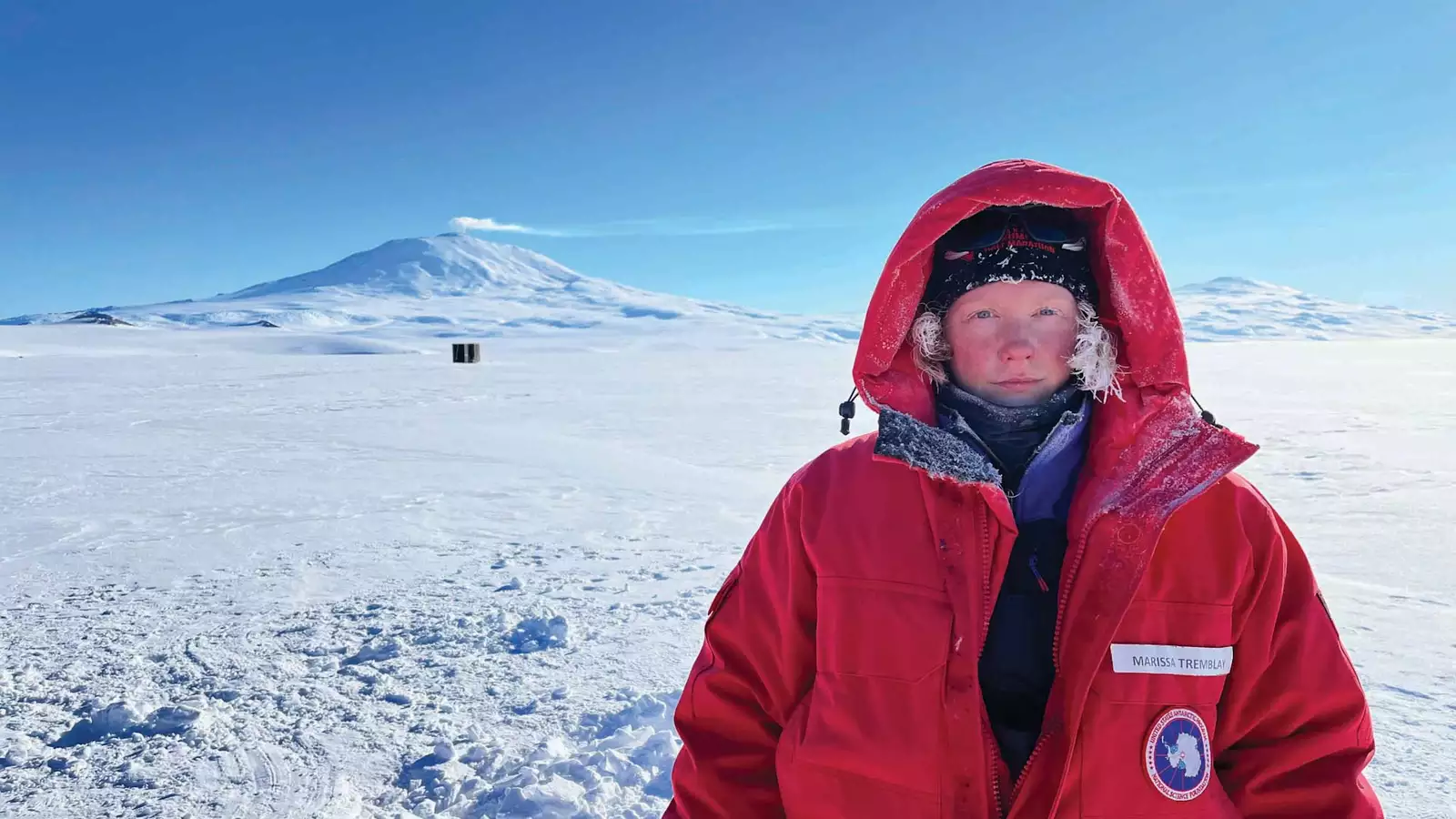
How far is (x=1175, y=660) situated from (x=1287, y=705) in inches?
7.2

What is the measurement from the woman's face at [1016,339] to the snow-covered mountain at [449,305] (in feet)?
156

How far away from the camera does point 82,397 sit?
35.6ft

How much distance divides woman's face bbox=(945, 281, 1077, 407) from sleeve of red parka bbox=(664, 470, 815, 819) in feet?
1.22

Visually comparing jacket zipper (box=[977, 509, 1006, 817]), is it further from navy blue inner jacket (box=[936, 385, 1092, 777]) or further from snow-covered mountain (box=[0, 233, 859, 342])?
snow-covered mountain (box=[0, 233, 859, 342])

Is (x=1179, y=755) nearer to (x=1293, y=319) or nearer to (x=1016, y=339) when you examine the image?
(x=1016, y=339)

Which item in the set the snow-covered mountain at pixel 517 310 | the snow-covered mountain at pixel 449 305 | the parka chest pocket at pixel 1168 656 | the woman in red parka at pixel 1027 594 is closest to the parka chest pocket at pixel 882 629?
the woman in red parka at pixel 1027 594

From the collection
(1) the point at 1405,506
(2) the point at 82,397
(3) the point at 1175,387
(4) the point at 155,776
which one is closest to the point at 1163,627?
(3) the point at 1175,387

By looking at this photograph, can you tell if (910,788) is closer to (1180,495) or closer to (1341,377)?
(1180,495)

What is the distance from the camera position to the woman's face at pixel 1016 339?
1295 millimetres

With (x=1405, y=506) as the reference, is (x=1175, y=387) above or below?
above

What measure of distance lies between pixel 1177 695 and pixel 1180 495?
278mm

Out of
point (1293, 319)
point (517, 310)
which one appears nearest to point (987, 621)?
point (517, 310)

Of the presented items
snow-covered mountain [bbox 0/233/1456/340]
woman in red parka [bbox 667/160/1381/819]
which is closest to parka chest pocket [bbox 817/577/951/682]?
woman in red parka [bbox 667/160/1381/819]

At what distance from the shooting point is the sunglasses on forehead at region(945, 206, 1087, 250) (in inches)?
53.7
